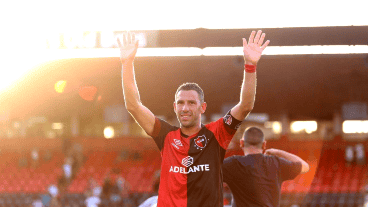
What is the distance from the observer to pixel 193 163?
268 cm

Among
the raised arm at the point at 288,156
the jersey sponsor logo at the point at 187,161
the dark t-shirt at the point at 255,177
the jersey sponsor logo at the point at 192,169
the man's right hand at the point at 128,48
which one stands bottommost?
the dark t-shirt at the point at 255,177

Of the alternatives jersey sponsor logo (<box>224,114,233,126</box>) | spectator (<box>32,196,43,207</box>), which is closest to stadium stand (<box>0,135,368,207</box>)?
spectator (<box>32,196,43,207</box>)

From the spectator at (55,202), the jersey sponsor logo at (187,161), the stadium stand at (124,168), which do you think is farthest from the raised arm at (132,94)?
the stadium stand at (124,168)

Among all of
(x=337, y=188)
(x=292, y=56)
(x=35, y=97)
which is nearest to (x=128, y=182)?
(x=35, y=97)

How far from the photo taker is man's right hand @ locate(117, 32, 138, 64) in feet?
9.26

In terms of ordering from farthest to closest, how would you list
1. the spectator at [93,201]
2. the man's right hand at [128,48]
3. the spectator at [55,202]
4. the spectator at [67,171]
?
the spectator at [67,171]
the spectator at [55,202]
the spectator at [93,201]
the man's right hand at [128,48]

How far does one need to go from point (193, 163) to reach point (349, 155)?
790 inches

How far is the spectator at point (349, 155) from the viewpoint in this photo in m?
20.5

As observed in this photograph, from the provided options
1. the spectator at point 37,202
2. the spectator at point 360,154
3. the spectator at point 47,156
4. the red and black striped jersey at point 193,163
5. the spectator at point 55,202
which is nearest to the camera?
the red and black striped jersey at point 193,163

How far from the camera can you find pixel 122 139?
22391 millimetres

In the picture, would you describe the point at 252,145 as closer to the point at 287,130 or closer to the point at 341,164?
the point at 341,164

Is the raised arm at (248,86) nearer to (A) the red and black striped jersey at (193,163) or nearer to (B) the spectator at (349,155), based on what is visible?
(A) the red and black striped jersey at (193,163)

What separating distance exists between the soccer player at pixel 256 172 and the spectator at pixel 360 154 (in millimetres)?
18328

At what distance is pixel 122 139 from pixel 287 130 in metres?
9.62
